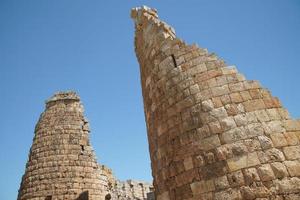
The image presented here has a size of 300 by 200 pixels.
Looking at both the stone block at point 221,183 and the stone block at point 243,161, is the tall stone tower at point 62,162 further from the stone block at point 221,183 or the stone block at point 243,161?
the stone block at point 243,161

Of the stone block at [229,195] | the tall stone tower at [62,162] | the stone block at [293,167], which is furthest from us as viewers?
the tall stone tower at [62,162]

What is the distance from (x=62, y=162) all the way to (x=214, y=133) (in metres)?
7.19

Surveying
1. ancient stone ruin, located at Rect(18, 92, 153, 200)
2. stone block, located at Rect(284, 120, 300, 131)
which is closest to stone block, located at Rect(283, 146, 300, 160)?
stone block, located at Rect(284, 120, 300, 131)

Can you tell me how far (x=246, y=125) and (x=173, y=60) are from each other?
6.80 ft

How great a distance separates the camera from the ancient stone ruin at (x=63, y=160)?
9.43 meters

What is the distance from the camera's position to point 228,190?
389cm

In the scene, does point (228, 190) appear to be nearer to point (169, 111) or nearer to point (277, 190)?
point (277, 190)

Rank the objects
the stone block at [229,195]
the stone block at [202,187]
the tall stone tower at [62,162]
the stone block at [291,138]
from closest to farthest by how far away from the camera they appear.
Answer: the stone block at [229,195] → the stone block at [291,138] → the stone block at [202,187] → the tall stone tower at [62,162]

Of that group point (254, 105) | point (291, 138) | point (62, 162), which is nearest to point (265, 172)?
point (291, 138)

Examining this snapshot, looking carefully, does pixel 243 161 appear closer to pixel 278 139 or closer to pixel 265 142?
pixel 265 142

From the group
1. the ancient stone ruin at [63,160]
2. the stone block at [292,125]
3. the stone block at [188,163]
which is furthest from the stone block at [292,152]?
the ancient stone ruin at [63,160]

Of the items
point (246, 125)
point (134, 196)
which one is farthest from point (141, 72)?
point (134, 196)

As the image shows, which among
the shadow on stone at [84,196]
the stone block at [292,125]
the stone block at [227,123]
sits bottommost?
the stone block at [292,125]

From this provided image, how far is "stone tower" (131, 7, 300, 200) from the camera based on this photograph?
3818mm
